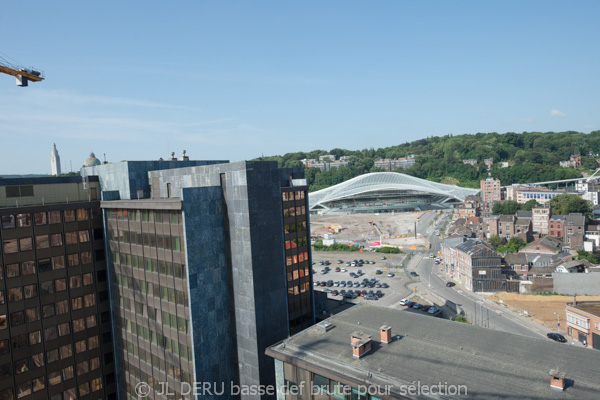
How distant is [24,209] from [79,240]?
4909mm

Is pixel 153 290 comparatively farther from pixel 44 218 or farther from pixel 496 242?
pixel 496 242

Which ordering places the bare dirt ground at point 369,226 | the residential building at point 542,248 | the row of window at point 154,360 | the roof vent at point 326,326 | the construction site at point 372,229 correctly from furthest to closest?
the bare dirt ground at point 369,226
the construction site at point 372,229
the residential building at point 542,248
the row of window at point 154,360
the roof vent at point 326,326

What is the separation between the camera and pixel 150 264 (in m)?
29.3

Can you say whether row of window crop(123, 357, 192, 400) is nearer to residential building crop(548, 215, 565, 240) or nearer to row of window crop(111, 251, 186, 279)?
row of window crop(111, 251, 186, 279)

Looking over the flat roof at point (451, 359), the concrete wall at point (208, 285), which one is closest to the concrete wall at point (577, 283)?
the flat roof at point (451, 359)

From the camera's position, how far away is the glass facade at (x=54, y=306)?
29.4m

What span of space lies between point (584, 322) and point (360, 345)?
46458mm

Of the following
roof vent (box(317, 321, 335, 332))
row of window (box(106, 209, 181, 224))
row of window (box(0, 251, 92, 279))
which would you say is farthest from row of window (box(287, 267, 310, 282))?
row of window (box(0, 251, 92, 279))

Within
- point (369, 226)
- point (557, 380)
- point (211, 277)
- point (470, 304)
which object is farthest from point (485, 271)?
point (369, 226)

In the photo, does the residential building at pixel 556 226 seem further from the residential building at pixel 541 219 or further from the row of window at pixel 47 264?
the row of window at pixel 47 264

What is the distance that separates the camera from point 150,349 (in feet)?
99.6

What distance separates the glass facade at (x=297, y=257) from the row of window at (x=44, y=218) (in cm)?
1758

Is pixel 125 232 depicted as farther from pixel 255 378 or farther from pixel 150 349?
pixel 255 378

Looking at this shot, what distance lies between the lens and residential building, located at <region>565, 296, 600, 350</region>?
50.2 meters
